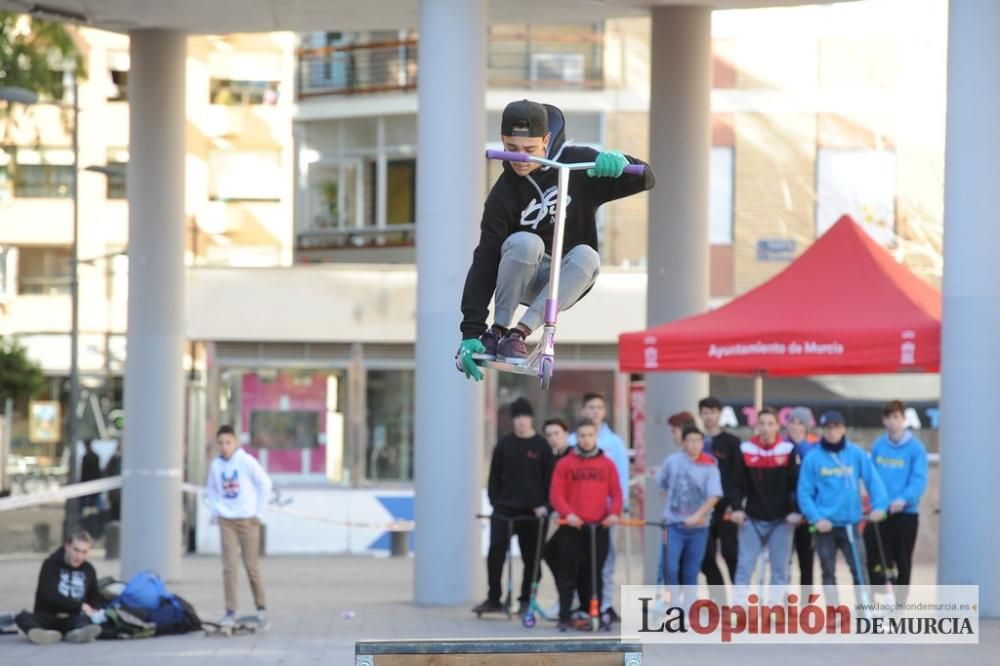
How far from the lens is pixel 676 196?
63.3ft

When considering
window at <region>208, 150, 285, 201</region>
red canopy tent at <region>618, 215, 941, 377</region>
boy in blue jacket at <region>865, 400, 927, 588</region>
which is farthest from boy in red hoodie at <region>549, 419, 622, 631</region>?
window at <region>208, 150, 285, 201</region>

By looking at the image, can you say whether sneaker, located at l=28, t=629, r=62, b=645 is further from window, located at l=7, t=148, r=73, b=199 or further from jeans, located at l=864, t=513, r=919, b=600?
window, located at l=7, t=148, r=73, b=199

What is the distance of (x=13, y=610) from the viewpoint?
16984 mm

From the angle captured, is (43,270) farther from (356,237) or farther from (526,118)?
(526,118)

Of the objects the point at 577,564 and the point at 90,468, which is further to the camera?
the point at 90,468

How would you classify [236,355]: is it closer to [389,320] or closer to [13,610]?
[389,320]

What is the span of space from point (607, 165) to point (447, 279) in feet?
28.2

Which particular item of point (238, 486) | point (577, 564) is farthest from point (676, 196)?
point (238, 486)

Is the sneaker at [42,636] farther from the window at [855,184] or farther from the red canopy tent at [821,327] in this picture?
the window at [855,184]

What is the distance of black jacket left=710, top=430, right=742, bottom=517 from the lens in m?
14.6

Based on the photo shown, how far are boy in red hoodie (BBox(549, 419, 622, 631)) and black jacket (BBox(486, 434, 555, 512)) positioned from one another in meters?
0.76

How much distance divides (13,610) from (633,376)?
14.1 metres

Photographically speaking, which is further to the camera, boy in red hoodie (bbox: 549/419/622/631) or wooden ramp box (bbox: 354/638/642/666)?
boy in red hoodie (bbox: 549/419/622/631)

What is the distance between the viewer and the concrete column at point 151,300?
778 inches
